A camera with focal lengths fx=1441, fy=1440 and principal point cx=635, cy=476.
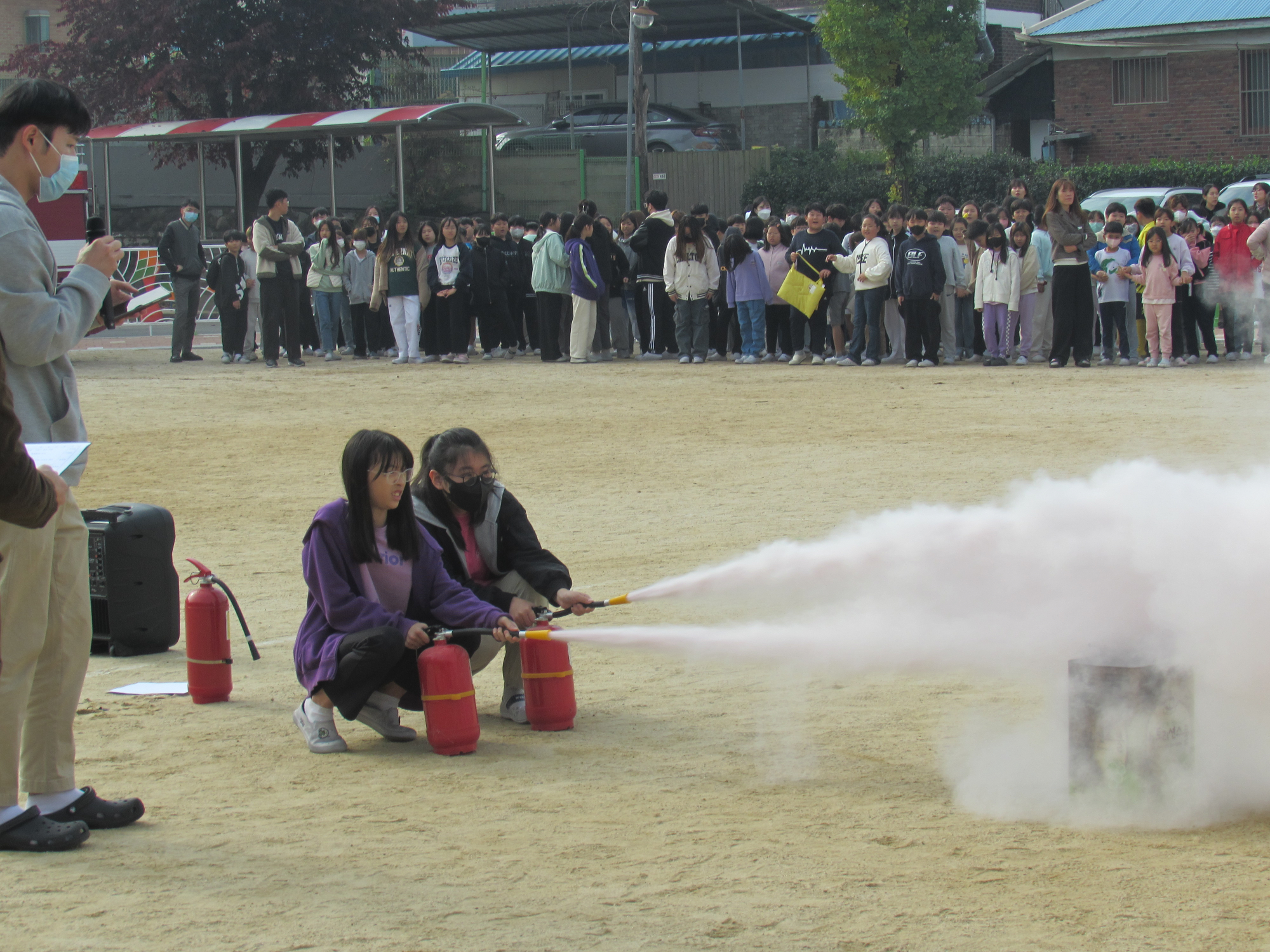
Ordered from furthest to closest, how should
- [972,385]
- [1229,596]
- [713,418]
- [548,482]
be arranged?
1. [972,385]
2. [713,418]
3. [548,482]
4. [1229,596]

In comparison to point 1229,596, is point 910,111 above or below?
above

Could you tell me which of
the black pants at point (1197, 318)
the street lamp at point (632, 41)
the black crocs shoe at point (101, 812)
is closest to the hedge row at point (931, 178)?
the street lamp at point (632, 41)

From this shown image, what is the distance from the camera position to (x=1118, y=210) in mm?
17781

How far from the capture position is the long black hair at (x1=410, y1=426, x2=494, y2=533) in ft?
19.2

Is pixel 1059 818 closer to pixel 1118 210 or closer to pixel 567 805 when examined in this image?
pixel 567 805

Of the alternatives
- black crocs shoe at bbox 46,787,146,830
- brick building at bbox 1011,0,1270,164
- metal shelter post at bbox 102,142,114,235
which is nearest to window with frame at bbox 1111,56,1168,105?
brick building at bbox 1011,0,1270,164

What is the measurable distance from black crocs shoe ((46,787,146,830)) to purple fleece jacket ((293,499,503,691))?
971mm

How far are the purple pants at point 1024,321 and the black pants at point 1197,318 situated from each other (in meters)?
1.78

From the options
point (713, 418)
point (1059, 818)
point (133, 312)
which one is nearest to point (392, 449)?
point (133, 312)

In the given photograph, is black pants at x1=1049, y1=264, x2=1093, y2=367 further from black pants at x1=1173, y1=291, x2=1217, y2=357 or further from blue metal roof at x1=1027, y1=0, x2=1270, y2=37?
blue metal roof at x1=1027, y1=0, x2=1270, y2=37

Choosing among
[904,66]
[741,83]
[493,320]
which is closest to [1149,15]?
[904,66]

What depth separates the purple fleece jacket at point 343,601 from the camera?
5.52 meters

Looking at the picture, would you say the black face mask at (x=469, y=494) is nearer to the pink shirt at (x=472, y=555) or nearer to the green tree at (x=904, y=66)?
the pink shirt at (x=472, y=555)

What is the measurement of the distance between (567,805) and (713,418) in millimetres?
9720
